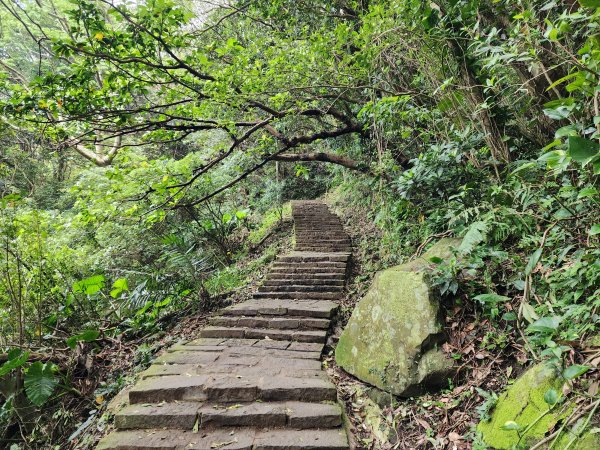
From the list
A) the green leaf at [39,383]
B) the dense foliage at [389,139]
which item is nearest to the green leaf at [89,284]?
the dense foliage at [389,139]

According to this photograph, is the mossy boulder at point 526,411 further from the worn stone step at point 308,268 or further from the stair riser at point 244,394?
the worn stone step at point 308,268

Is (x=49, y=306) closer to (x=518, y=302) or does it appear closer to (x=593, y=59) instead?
(x=518, y=302)

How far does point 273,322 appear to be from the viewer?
4.88 metres

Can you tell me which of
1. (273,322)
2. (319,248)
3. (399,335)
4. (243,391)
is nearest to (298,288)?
(273,322)

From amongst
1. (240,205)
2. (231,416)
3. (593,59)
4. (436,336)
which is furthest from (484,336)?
(240,205)

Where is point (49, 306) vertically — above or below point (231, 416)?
above

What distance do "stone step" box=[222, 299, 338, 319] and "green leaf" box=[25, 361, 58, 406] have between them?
92.6 inches

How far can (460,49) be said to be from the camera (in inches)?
138

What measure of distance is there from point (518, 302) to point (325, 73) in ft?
14.7

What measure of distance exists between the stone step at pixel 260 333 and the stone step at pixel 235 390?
1.14 metres

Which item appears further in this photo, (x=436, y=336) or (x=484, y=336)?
(x=436, y=336)

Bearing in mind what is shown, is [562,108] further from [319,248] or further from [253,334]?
[319,248]

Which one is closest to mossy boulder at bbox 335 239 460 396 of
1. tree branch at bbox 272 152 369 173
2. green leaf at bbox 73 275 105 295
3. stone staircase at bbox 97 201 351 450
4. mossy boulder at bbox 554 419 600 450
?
stone staircase at bbox 97 201 351 450

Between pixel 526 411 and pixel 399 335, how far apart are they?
123cm
